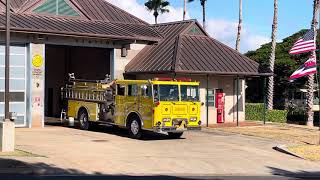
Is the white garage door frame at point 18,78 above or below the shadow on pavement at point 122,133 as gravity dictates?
above

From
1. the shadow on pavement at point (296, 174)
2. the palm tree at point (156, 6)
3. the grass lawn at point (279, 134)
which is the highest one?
the palm tree at point (156, 6)

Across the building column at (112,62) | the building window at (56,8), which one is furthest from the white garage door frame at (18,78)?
the building column at (112,62)

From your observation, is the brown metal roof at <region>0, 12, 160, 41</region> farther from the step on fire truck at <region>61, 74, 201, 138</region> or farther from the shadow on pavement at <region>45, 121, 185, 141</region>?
the shadow on pavement at <region>45, 121, 185, 141</region>

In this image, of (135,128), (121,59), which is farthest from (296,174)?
(121,59)

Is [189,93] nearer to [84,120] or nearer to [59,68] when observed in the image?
[84,120]

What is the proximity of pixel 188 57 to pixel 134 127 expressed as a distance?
7907mm

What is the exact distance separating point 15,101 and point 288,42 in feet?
158

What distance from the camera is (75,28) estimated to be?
89.4ft

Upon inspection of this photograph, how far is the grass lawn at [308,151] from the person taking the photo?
1898cm

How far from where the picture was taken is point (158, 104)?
21391mm

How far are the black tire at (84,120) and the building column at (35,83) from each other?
1.96 m

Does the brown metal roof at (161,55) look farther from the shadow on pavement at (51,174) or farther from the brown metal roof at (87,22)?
the shadow on pavement at (51,174)

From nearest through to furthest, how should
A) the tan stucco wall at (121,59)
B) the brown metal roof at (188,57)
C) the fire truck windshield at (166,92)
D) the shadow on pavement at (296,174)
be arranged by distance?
the shadow on pavement at (296,174) → the fire truck windshield at (166,92) → the brown metal roof at (188,57) → the tan stucco wall at (121,59)

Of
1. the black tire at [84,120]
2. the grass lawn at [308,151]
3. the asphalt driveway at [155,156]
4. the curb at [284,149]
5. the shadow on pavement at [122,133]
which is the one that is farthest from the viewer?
the black tire at [84,120]
